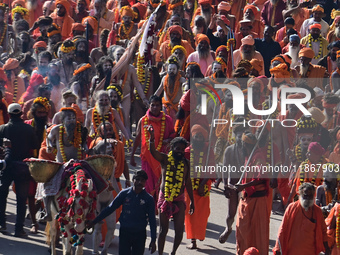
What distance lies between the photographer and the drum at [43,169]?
1567 cm

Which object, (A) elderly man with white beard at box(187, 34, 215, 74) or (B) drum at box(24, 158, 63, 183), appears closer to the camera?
(B) drum at box(24, 158, 63, 183)

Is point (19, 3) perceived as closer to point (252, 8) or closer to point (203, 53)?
point (252, 8)

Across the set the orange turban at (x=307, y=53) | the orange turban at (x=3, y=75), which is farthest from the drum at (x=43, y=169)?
the orange turban at (x=307, y=53)

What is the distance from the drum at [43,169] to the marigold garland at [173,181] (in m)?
1.55

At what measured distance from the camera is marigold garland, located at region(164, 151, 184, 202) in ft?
52.0

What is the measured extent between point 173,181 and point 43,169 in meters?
1.85

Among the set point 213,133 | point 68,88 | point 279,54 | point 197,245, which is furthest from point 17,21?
point 197,245

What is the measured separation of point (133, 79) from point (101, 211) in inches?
246

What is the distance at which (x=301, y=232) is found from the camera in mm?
14828

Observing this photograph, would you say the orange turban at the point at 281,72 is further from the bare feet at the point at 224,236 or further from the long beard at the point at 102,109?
the bare feet at the point at 224,236

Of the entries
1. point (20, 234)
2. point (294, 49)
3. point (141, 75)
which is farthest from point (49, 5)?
point (20, 234)

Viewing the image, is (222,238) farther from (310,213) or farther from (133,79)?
(133,79)

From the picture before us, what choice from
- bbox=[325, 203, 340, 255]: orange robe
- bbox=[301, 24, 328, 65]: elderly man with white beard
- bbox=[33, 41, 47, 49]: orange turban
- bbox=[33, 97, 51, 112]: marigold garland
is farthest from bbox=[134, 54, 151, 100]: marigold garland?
bbox=[325, 203, 340, 255]: orange robe

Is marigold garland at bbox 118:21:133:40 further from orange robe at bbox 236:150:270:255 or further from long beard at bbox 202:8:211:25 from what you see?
orange robe at bbox 236:150:270:255
